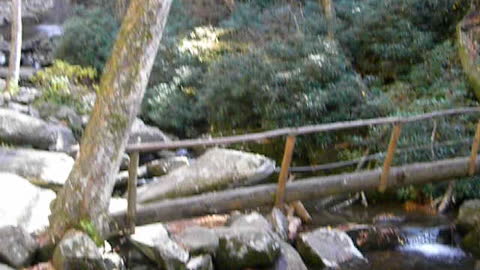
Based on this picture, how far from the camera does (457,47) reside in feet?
37.8

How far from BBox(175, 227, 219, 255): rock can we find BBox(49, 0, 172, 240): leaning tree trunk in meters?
0.92

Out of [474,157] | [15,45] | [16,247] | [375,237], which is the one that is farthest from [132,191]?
[15,45]

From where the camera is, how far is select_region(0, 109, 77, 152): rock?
1024 centimetres

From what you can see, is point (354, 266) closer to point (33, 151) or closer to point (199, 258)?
point (199, 258)

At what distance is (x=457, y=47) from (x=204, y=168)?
6117 millimetres

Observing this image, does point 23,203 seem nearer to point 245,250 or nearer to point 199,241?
point 199,241

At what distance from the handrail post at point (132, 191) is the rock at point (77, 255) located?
0.61 meters

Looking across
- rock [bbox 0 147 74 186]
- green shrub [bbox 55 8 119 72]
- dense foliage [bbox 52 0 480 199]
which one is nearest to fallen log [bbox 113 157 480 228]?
dense foliage [bbox 52 0 480 199]

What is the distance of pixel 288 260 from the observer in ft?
20.7

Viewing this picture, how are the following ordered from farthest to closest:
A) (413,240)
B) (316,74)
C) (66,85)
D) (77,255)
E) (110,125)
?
(66,85) → (316,74) → (413,240) → (110,125) → (77,255)

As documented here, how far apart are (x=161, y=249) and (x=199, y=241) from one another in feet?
2.09

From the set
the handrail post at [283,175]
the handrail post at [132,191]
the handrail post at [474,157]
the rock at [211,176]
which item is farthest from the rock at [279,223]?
the handrail post at [474,157]

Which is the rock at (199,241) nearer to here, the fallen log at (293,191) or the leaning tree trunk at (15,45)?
the fallen log at (293,191)

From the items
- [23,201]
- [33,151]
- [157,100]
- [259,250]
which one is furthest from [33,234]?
[157,100]
